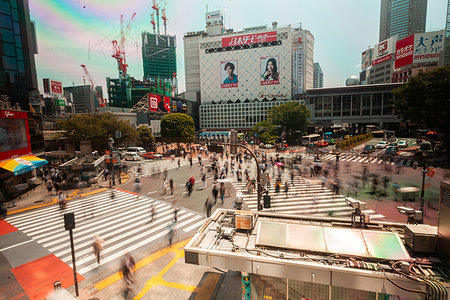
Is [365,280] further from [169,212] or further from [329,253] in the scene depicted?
[169,212]

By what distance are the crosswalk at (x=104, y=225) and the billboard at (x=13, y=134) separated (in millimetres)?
8225

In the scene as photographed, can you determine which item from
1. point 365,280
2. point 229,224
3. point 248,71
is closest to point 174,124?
point 229,224

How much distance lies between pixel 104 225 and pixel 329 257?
14.3 meters

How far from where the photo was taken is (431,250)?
575cm

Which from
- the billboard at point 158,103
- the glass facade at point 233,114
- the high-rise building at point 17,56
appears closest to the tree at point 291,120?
the glass facade at point 233,114

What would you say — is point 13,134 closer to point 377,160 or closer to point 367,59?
point 377,160

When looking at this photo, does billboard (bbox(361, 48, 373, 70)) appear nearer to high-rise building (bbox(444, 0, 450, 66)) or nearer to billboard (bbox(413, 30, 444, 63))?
high-rise building (bbox(444, 0, 450, 66))

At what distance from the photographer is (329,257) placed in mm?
5875

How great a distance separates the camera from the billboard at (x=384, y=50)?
105m

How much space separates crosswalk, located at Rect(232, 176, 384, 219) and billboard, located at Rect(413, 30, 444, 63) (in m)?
78.2

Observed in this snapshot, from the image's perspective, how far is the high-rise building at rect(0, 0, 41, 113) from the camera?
79.9 feet

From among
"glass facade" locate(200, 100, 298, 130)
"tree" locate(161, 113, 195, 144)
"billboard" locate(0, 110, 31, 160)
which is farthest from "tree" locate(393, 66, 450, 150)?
"glass facade" locate(200, 100, 298, 130)

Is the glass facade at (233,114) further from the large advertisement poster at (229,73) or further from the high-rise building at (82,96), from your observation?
the high-rise building at (82,96)

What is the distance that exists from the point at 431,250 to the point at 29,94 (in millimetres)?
37989
